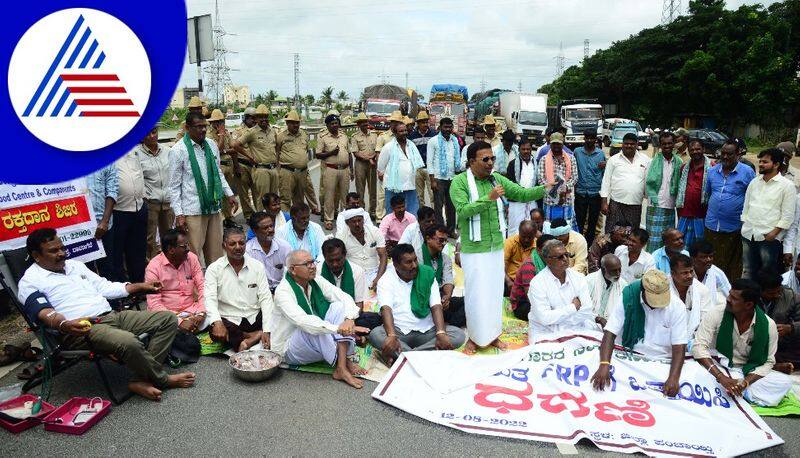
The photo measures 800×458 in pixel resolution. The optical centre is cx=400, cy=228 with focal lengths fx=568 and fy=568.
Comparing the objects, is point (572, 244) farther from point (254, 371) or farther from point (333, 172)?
point (333, 172)

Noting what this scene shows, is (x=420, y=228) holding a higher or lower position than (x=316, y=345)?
higher

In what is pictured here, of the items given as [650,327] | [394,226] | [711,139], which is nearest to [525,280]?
[650,327]

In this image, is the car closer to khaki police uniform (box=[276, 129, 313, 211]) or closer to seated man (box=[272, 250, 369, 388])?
khaki police uniform (box=[276, 129, 313, 211])

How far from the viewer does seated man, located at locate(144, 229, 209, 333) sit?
5094mm

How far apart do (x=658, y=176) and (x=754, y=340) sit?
3.16m

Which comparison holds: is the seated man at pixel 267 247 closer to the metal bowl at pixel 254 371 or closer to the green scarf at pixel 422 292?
the metal bowl at pixel 254 371

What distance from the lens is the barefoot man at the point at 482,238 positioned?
4.71 meters

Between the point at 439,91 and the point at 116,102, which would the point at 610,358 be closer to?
the point at 116,102

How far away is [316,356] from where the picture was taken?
461cm

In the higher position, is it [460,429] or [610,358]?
[610,358]

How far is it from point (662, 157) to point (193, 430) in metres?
5.95

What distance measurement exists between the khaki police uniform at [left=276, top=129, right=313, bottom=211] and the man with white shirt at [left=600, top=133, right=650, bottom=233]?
15.1 ft

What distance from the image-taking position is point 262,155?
8867 mm

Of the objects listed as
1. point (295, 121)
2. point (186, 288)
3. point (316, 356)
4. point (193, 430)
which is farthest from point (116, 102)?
point (295, 121)
